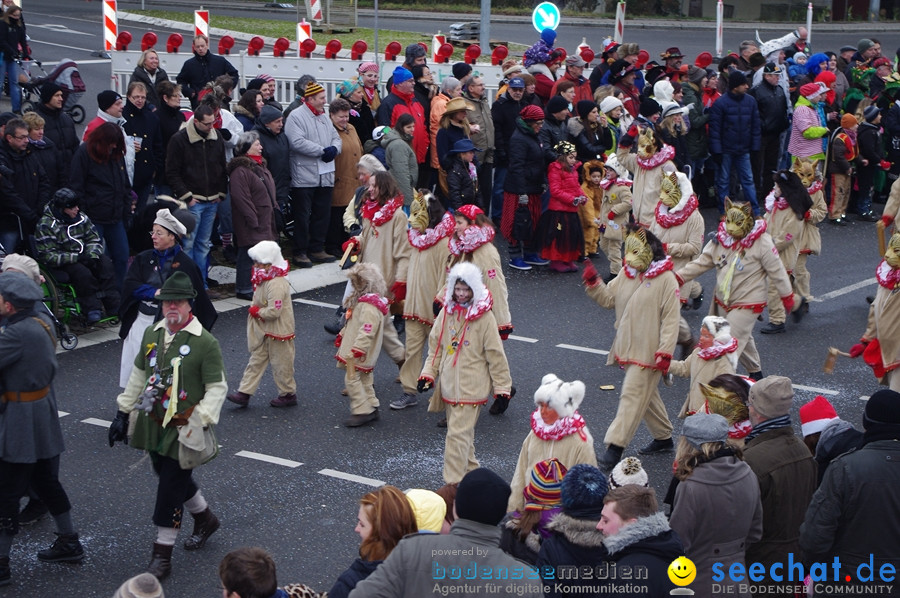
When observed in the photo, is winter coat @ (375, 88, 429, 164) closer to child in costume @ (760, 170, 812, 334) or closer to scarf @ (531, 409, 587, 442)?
child in costume @ (760, 170, 812, 334)

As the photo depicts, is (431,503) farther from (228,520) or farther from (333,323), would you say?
(333,323)

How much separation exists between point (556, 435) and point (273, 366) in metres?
3.62

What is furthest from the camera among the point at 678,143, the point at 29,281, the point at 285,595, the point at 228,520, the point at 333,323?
the point at 678,143

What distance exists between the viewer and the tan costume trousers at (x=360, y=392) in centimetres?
930

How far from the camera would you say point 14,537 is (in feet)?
24.2

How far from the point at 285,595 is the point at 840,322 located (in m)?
8.90

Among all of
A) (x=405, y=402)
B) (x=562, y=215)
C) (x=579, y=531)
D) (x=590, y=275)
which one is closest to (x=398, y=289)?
(x=405, y=402)

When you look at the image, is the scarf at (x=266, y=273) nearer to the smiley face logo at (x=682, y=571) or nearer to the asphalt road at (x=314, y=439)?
the asphalt road at (x=314, y=439)

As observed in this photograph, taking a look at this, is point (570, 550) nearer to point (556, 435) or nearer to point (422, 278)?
point (556, 435)

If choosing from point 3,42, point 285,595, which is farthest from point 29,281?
point 3,42

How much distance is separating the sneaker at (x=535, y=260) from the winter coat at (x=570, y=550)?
29.6 ft

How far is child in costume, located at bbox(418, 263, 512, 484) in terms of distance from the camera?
8.09 meters

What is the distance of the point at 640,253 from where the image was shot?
869 cm

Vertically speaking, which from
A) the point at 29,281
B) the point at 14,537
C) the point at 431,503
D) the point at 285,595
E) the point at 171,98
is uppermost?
the point at 171,98
